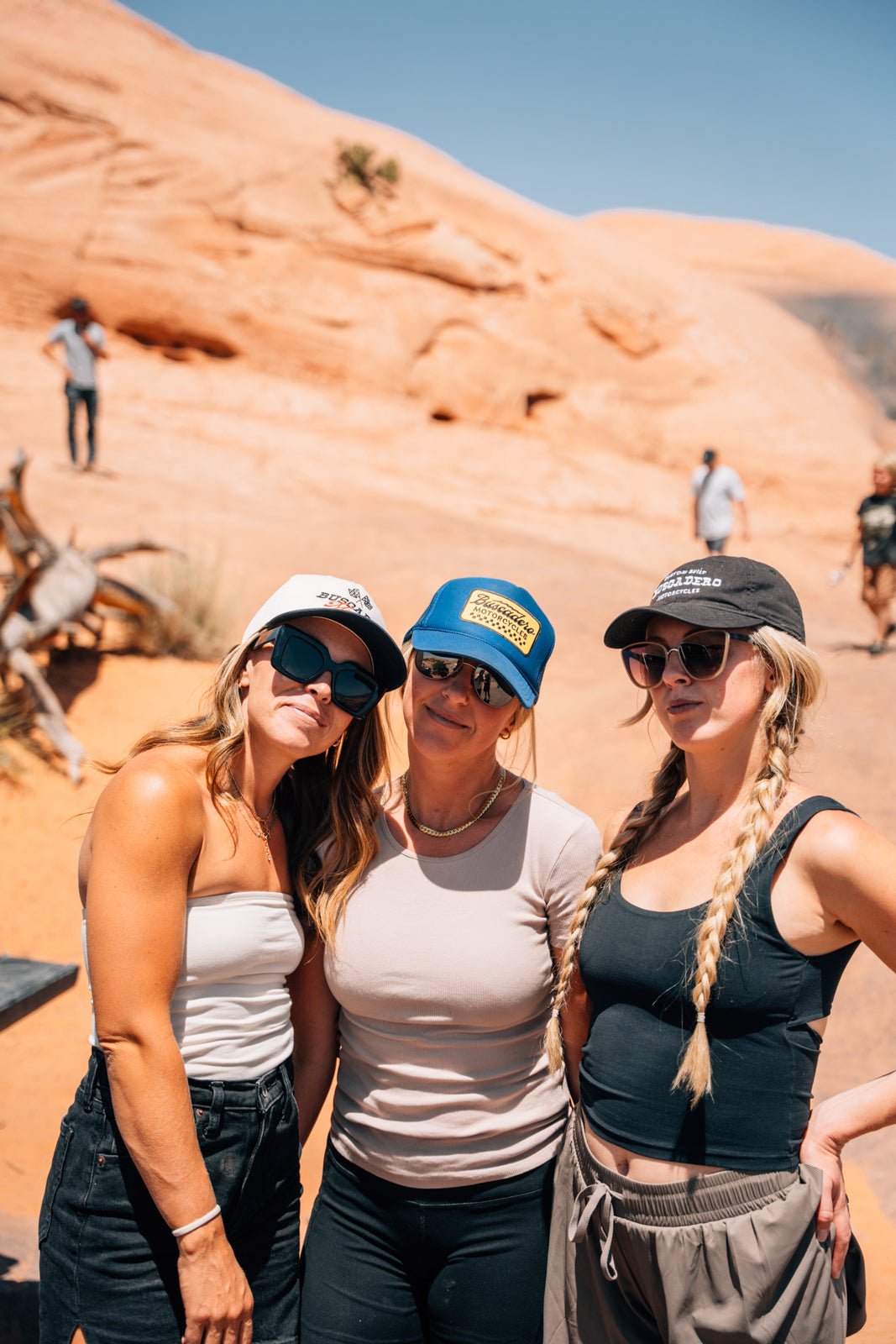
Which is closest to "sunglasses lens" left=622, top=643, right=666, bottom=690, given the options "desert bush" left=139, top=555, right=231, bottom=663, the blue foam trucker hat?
the blue foam trucker hat

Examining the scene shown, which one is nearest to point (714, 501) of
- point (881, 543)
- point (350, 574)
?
point (881, 543)

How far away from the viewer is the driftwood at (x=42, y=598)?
6910mm

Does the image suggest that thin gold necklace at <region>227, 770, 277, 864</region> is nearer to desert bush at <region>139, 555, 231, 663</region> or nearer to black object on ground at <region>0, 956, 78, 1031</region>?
black object on ground at <region>0, 956, 78, 1031</region>

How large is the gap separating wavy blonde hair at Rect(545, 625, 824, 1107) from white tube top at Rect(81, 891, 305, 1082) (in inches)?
20.6

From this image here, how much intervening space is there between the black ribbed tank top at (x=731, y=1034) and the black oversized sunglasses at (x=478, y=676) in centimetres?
52

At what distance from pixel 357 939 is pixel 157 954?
409 mm

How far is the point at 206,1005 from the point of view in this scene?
174 cm

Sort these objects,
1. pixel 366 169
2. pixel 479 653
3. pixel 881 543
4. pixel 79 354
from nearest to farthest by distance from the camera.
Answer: pixel 479 653 < pixel 881 543 < pixel 79 354 < pixel 366 169

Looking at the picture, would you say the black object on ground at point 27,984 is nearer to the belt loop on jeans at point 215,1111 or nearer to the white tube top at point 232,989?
the white tube top at point 232,989

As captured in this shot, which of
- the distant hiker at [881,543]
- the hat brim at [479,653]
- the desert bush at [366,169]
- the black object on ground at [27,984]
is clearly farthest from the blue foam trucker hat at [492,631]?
the desert bush at [366,169]

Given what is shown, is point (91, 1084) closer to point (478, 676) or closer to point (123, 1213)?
point (123, 1213)

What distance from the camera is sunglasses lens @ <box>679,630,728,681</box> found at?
6.12 feet

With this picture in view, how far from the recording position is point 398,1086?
75.9 inches

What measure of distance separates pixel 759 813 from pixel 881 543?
26.2 feet
